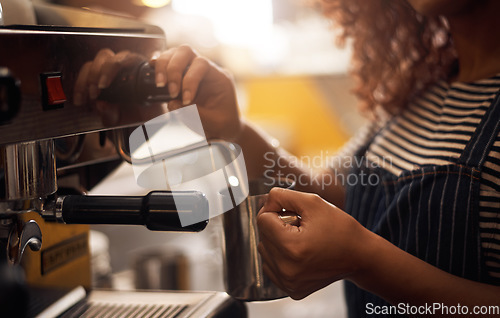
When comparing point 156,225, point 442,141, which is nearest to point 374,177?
point 442,141

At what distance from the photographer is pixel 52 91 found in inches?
15.7

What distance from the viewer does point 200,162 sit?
0.50 metres

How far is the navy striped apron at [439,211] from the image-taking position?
0.59m

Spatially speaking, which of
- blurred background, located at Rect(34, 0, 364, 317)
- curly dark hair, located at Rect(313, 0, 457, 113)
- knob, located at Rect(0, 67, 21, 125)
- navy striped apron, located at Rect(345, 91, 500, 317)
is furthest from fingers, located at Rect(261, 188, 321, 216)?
blurred background, located at Rect(34, 0, 364, 317)

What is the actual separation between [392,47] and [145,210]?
70 cm

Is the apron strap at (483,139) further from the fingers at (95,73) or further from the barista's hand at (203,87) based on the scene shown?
the fingers at (95,73)

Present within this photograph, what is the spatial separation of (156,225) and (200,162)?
0.10m

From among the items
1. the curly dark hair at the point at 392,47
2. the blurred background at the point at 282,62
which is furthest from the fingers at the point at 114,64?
the blurred background at the point at 282,62

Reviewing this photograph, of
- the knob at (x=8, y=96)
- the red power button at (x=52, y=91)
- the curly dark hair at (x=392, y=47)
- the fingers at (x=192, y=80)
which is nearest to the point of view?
the knob at (x=8, y=96)

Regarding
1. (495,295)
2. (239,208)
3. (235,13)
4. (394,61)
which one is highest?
(235,13)

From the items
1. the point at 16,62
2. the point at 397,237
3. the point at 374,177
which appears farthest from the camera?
the point at 374,177

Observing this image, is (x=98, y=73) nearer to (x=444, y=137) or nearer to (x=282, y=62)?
(x=444, y=137)

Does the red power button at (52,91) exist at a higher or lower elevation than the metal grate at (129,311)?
higher

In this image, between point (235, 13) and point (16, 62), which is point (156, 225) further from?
point (235, 13)
